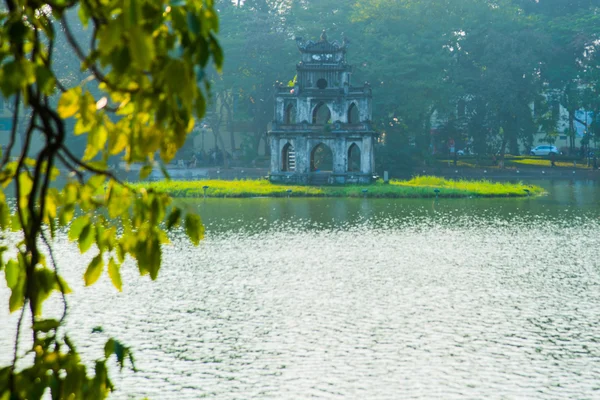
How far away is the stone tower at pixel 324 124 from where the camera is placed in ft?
150

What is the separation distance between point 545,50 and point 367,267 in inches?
1602

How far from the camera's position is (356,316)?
1590cm

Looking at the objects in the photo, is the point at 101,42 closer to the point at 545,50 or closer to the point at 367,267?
the point at 367,267

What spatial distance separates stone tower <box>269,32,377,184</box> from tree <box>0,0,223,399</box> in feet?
136

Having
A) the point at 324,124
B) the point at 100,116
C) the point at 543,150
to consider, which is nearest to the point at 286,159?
the point at 324,124

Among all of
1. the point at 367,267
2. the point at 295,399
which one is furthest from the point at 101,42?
the point at 367,267

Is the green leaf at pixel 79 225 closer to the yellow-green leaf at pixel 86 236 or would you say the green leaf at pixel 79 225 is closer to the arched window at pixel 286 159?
the yellow-green leaf at pixel 86 236

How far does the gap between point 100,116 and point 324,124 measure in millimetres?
42865

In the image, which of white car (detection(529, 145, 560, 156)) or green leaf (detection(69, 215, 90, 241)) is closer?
green leaf (detection(69, 215, 90, 241))

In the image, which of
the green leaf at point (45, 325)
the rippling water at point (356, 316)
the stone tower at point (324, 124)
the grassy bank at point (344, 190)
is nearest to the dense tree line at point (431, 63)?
the stone tower at point (324, 124)

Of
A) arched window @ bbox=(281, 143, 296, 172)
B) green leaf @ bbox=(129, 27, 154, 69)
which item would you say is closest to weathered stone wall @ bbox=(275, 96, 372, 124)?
arched window @ bbox=(281, 143, 296, 172)

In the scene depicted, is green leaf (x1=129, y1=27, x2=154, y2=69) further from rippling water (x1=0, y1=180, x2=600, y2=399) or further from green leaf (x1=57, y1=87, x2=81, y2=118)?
rippling water (x1=0, y1=180, x2=600, y2=399)

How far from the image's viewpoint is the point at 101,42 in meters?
3.05

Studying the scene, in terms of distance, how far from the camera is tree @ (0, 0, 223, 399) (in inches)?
127
